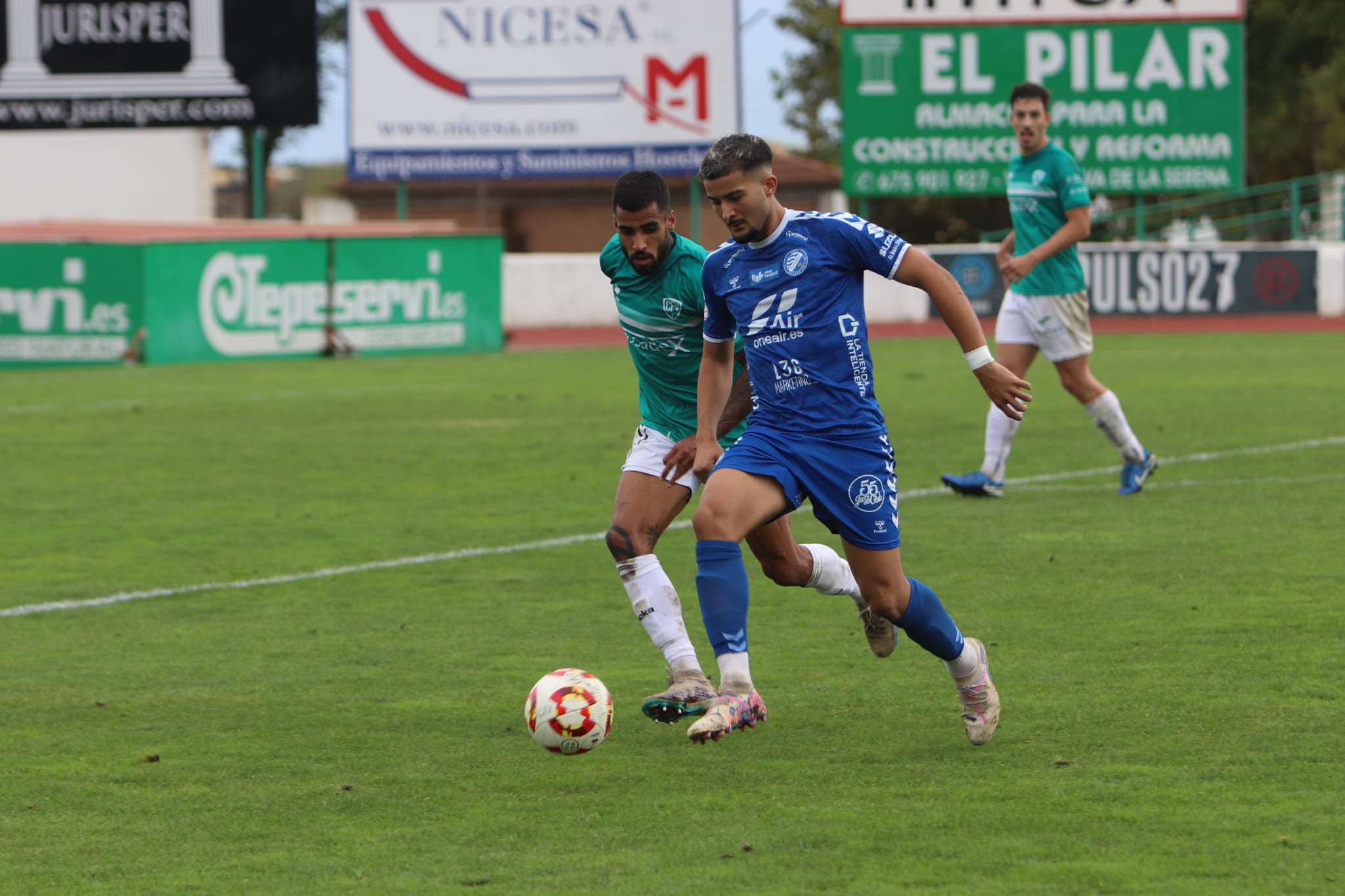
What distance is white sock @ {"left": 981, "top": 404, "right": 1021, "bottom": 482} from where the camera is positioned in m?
10.5

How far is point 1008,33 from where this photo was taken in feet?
105

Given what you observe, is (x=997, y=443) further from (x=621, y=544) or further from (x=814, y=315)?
(x=814, y=315)

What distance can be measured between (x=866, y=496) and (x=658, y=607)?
2.90 ft

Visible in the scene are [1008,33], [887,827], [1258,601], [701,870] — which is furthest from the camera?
[1008,33]

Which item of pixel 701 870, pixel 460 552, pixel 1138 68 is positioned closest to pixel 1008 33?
pixel 1138 68

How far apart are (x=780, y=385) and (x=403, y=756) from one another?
154 centimetres

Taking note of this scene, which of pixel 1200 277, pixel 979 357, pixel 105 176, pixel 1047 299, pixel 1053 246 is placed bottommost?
pixel 979 357

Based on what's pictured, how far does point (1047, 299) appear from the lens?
1080 centimetres

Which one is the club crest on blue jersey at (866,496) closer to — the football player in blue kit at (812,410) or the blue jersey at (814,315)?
the football player in blue kit at (812,410)

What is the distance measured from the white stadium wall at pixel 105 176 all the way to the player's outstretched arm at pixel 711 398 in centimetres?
3663

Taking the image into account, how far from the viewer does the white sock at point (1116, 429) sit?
10.6m

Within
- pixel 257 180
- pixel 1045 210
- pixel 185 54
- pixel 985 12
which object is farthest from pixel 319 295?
pixel 1045 210

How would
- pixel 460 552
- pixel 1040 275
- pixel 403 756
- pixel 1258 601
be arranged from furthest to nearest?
pixel 1040 275, pixel 460 552, pixel 1258 601, pixel 403 756

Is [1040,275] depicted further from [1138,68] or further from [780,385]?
[1138,68]
